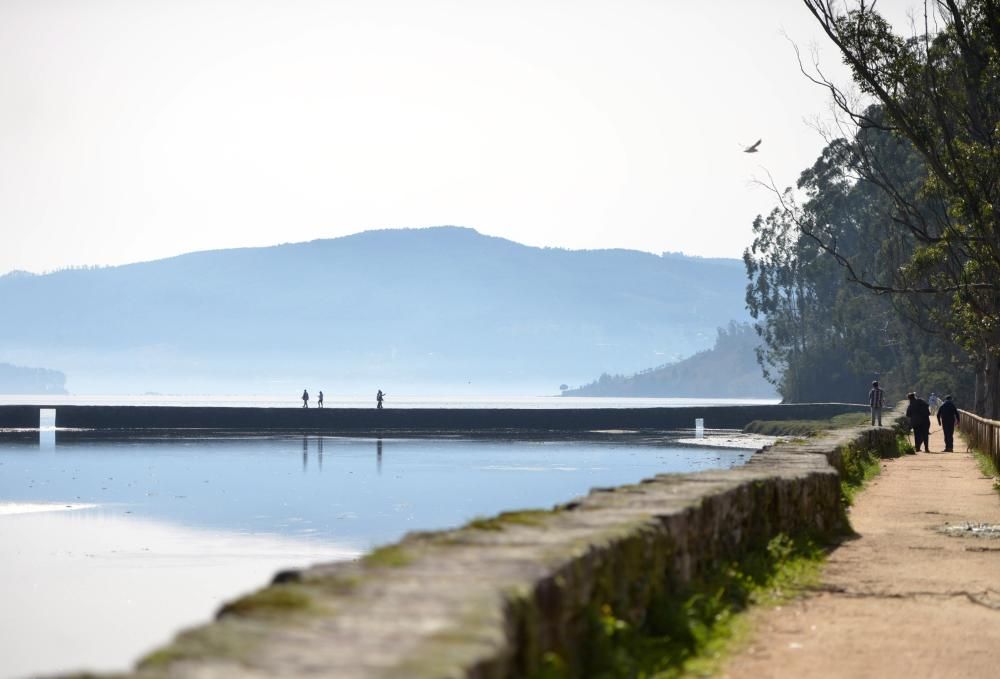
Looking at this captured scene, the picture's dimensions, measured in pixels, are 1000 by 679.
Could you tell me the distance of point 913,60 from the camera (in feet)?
87.2

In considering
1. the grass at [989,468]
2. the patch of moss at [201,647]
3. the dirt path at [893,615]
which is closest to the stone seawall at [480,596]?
the patch of moss at [201,647]

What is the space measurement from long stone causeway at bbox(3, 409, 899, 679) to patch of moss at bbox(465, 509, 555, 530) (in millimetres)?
14

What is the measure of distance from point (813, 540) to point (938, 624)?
4485 millimetres

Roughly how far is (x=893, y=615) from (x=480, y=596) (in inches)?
216

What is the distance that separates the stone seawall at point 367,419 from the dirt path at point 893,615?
71.5 metres

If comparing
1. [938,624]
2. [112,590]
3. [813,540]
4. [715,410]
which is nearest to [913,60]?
[813,540]

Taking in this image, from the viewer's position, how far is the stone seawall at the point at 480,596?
4.90 meters

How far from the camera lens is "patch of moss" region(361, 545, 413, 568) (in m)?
6.86

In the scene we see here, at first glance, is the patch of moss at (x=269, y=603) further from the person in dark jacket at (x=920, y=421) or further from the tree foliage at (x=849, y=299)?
the tree foliage at (x=849, y=299)

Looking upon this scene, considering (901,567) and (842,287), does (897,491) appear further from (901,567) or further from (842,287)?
(842,287)

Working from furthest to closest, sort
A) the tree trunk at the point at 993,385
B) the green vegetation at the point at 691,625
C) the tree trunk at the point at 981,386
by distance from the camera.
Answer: the tree trunk at the point at 981,386 → the tree trunk at the point at 993,385 → the green vegetation at the point at 691,625

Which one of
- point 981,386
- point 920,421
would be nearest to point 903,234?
point 981,386

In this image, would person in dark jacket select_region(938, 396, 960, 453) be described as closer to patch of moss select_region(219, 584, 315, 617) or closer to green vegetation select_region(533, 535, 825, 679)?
green vegetation select_region(533, 535, 825, 679)

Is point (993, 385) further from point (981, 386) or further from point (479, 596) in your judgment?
point (479, 596)
